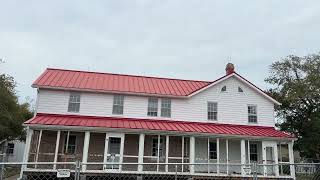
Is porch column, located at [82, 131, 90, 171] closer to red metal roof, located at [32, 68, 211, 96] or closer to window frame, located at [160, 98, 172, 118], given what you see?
red metal roof, located at [32, 68, 211, 96]

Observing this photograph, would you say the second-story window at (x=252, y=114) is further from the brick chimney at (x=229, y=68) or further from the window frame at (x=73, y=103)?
the window frame at (x=73, y=103)

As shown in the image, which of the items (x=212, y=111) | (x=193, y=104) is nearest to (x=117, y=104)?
(x=193, y=104)

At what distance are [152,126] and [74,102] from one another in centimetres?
675

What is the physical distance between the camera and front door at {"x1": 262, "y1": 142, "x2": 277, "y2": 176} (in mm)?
26359

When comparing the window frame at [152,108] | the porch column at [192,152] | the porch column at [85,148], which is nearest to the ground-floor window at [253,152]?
the porch column at [192,152]

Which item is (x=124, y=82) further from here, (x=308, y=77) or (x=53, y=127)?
(x=308, y=77)

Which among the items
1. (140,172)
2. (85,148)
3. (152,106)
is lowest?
(140,172)

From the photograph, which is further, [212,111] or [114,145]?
[212,111]

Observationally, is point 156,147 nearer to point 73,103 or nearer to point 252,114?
point 73,103

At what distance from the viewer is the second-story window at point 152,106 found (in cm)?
2875

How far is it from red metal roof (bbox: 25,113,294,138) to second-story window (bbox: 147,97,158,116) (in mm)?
731

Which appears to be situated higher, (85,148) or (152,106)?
(152,106)

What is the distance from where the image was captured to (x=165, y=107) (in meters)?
29.1

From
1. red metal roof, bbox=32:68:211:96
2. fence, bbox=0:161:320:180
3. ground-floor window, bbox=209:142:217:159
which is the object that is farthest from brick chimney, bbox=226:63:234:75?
fence, bbox=0:161:320:180
